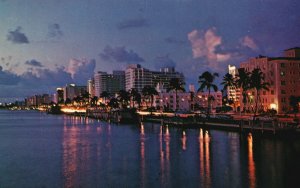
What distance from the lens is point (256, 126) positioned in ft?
254

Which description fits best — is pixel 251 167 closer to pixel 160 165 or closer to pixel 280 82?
pixel 160 165

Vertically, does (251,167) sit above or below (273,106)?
below

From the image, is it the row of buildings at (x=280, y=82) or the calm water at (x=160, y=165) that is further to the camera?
the row of buildings at (x=280, y=82)

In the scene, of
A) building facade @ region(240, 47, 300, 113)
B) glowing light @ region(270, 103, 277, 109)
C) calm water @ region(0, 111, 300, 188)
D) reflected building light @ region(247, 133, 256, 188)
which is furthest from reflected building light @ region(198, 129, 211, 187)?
building facade @ region(240, 47, 300, 113)

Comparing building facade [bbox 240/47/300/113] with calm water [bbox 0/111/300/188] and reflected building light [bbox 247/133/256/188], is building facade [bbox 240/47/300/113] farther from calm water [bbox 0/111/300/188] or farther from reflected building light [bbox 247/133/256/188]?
reflected building light [bbox 247/133/256/188]

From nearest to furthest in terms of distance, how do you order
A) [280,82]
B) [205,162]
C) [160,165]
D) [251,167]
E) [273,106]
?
[251,167], [160,165], [205,162], [280,82], [273,106]

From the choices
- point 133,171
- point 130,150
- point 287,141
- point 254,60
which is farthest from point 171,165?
point 254,60

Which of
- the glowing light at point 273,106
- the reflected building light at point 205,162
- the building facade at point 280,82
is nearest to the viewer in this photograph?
the reflected building light at point 205,162

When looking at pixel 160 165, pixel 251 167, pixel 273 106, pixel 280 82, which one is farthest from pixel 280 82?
pixel 160 165

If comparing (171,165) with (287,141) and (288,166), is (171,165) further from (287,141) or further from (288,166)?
(287,141)

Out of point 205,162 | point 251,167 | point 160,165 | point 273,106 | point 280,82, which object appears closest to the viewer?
point 251,167

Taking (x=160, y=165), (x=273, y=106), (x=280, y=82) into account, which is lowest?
(x=160, y=165)

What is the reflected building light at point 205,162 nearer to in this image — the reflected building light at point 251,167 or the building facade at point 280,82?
the reflected building light at point 251,167

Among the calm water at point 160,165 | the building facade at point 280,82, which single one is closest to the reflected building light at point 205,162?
the calm water at point 160,165
